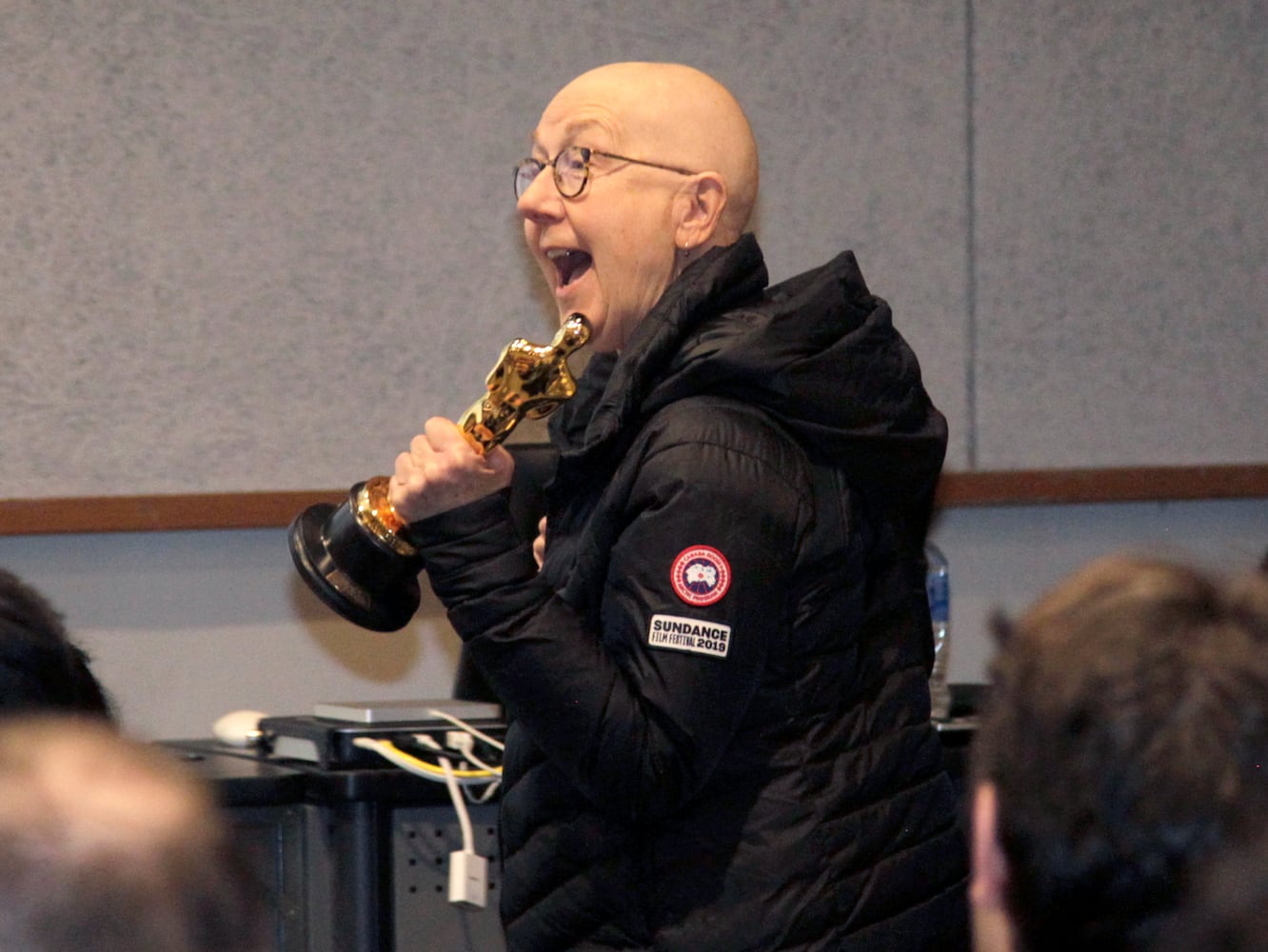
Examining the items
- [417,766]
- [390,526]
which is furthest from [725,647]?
[417,766]

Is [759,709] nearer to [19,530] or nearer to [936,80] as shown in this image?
[19,530]

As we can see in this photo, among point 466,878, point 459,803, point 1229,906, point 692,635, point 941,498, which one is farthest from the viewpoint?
point 941,498

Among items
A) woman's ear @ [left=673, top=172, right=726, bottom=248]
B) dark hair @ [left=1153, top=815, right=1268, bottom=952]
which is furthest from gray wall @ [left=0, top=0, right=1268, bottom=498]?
dark hair @ [left=1153, top=815, right=1268, bottom=952]

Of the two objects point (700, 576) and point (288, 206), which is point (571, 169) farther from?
point (288, 206)

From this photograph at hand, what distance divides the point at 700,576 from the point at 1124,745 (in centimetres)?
72

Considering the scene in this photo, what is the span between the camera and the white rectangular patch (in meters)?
1.44

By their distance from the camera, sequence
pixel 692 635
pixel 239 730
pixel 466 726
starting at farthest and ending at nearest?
pixel 239 730 < pixel 466 726 < pixel 692 635

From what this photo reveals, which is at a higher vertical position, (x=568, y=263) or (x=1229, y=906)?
(x=568, y=263)

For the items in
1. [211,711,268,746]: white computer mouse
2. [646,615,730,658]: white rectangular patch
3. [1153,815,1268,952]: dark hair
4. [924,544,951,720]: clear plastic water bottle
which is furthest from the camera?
[924,544,951,720]: clear plastic water bottle

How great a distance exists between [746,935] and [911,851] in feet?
0.61

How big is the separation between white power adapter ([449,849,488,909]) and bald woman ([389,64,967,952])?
237 mm

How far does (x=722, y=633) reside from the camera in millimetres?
1441

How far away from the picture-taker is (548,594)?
150cm

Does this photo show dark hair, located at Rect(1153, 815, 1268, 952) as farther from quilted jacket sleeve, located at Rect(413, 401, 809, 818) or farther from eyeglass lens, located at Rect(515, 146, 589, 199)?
eyeglass lens, located at Rect(515, 146, 589, 199)
